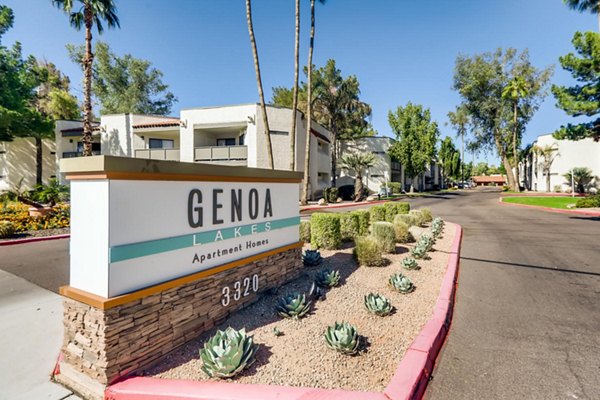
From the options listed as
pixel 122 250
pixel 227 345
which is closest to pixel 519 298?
pixel 227 345

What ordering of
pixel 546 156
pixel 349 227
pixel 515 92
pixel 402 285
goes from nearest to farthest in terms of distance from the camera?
pixel 402 285
pixel 349 227
pixel 515 92
pixel 546 156

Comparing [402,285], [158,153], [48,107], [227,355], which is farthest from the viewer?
[48,107]

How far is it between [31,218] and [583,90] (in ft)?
90.8

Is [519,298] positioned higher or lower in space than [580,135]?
lower

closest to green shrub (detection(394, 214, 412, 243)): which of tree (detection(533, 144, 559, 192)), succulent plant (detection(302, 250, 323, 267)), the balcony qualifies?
succulent plant (detection(302, 250, 323, 267))

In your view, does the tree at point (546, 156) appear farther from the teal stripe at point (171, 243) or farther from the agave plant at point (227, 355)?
the agave plant at point (227, 355)

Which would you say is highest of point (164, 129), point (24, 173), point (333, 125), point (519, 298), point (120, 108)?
point (120, 108)

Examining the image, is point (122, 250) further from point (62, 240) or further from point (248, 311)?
point (62, 240)

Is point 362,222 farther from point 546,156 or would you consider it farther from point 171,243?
point 546,156

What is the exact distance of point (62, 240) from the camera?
11211 millimetres

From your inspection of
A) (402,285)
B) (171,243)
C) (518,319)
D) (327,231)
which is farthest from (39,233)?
(518,319)

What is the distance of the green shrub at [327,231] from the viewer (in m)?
7.76

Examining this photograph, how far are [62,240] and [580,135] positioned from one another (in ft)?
83.7

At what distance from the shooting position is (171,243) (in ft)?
11.1
